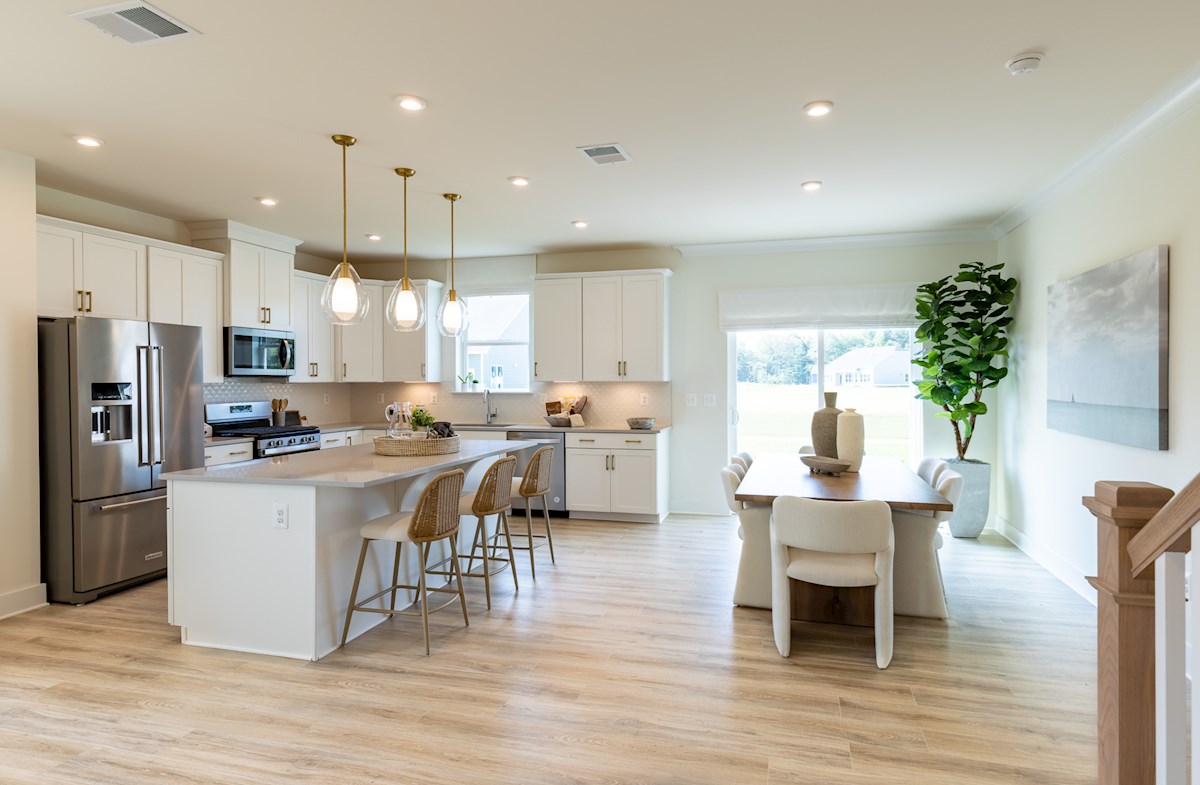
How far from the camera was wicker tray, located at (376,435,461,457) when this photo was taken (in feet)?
13.9

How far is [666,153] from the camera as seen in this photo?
4.08 meters

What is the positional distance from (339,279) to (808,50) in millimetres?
2503

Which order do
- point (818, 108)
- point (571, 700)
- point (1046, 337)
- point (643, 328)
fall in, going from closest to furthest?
point (571, 700), point (818, 108), point (1046, 337), point (643, 328)

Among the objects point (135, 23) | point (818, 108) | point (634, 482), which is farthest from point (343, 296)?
point (634, 482)

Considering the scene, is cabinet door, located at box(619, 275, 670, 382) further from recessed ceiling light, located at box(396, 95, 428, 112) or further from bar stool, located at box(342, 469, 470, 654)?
recessed ceiling light, located at box(396, 95, 428, 112)

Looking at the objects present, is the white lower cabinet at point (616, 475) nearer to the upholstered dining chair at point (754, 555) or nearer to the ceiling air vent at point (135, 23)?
the upholstered dining chair at point (754, 555)

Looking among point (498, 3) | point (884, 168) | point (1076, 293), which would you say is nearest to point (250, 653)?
point (498, 3)

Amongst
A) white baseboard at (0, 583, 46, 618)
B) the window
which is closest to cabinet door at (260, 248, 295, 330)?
the window

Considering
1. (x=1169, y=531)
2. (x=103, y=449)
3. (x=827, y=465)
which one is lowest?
(x=827, y=465)

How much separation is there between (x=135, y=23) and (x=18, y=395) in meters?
2.66

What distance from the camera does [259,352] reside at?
6.04 meters

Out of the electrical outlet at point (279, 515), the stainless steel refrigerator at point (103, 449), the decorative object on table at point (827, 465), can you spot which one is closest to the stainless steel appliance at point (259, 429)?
the stainless steel refrigerator at point (103, 449)

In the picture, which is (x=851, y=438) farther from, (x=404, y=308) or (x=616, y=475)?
(x=404, y=308)

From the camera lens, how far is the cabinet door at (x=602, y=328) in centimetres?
683
